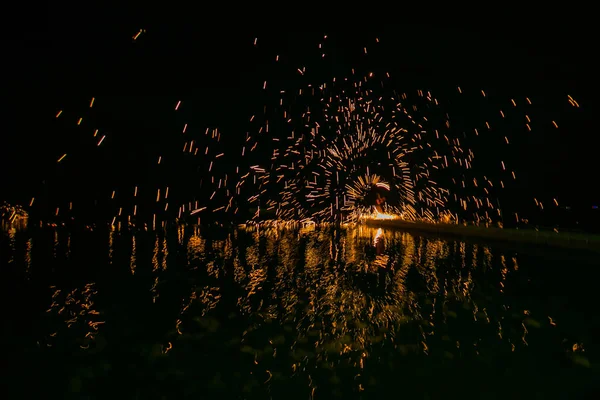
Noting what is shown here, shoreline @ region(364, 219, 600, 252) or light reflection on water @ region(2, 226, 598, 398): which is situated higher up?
shoreline @ region(364, 219, 600, 252)

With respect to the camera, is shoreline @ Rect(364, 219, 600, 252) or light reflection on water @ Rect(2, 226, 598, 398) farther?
shoreline @ Rect(364, 219, 600, 252)

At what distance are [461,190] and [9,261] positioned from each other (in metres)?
28.5

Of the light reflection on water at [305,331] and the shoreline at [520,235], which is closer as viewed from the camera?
the light reflection on water at [305,331]

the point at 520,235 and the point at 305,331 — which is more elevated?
the point at 520,235

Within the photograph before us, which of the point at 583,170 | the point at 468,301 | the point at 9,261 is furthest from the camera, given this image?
the point at 583,170

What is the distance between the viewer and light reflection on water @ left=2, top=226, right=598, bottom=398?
17.8 feet

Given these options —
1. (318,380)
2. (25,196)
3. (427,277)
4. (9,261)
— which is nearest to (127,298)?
(318,380)

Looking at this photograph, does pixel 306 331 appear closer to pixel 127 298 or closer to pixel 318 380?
pixel 318 380

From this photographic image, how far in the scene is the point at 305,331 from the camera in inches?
295

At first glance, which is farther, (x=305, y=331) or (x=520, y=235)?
(x=520, y=235)

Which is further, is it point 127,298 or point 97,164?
point 97,164

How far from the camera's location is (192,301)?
9719 mm

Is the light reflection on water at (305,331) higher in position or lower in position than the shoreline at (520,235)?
lower

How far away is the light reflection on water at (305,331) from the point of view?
5438 mm
